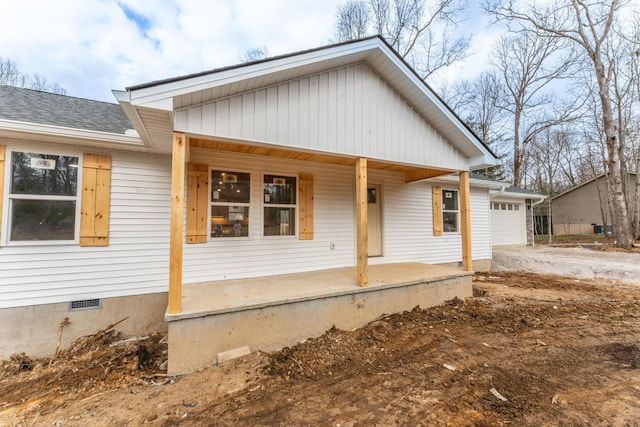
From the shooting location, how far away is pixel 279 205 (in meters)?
5.34

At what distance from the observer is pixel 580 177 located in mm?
24875

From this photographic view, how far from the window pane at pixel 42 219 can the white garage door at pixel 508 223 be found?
42.6 ft

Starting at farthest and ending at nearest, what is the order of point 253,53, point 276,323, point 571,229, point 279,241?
point 571,229, point 253,53, point 279,241, point 276,323

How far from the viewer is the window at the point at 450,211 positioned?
7.82 m

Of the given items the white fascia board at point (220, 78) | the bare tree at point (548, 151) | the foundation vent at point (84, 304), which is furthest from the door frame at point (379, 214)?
the bare tree at point (548, 151)

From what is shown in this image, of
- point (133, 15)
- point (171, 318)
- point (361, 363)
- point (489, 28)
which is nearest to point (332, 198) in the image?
point (361, 363)

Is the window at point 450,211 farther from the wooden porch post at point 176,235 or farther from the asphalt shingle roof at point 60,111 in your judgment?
the asphalt shingle roof at point 60,111

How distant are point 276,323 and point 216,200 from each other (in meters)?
2.48

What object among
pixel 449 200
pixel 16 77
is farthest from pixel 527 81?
pixel 16 77

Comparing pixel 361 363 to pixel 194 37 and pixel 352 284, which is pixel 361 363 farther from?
pixel 194 37

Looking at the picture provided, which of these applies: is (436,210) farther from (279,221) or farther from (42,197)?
(42,197)

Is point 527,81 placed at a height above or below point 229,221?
above

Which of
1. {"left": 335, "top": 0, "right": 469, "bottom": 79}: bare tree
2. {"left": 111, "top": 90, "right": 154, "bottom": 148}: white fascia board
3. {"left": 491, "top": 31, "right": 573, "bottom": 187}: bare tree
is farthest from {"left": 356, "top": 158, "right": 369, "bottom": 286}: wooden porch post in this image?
{"left": 491, "top": 31, "right": 573, "bottom": 187}: bare tree

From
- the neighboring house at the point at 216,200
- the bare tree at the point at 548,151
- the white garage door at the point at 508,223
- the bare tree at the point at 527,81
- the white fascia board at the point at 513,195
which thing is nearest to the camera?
the neighboring house at the point at 216,200
